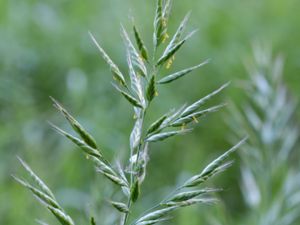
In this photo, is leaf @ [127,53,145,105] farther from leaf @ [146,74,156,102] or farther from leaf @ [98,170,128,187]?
leaf @ [98,170,128,187]

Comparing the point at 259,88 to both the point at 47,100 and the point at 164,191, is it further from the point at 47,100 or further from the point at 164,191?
the point at 47,100

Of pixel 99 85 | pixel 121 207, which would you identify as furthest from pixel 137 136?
pixel 99 85

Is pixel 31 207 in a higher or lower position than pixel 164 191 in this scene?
higher

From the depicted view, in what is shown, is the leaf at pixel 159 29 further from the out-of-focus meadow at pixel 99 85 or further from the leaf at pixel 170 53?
the out-of-focus meadow at pixel 99 85

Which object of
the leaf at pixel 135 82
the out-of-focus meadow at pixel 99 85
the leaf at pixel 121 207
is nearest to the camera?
the leaf at pixel 121 207

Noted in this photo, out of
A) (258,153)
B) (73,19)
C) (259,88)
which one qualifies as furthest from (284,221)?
(73,19)

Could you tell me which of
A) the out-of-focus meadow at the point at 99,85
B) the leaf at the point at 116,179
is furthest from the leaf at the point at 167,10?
the out-of-focus meadow at the point at 99,85

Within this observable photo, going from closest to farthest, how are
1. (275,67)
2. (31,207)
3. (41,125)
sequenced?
1. (275,67)
2. (31,207)
3. (41,125)

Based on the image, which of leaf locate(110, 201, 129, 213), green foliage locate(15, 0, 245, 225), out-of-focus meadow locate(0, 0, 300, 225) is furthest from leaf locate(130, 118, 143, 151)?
out-of-focus meadow locate(0, 0, 300, 225)

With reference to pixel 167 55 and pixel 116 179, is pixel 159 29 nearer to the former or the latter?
pixel 167 55
